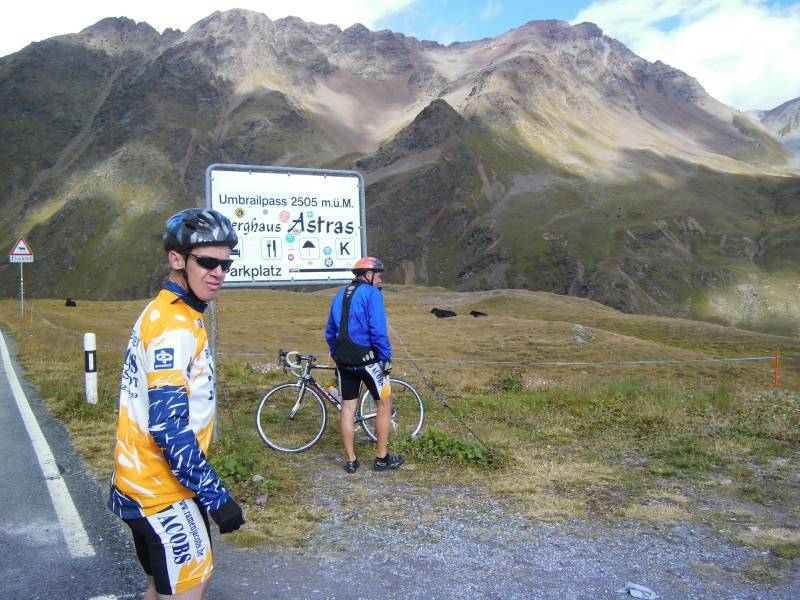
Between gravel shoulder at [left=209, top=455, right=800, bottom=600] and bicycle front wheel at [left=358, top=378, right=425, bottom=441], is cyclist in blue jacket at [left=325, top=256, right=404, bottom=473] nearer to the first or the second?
bicycle front wheel at [left=358, top=378, right=425, bottom=441]

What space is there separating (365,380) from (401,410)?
2.58m

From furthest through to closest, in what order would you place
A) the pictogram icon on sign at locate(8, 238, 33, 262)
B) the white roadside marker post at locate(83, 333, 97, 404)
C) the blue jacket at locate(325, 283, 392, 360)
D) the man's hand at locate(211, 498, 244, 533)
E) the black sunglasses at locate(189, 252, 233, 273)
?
1. the pictogram icon on sign at locate(8, 238, 33, 262)
2. the white roadside marker post at locate(83, 333, 97, 404)
3. the blue jacket at locate(325, 283, 392, 360)
4. the black sunglasses at locate(189, 252, 233, 273)
5. the man's hand at locate(211, 498, 244, 533)

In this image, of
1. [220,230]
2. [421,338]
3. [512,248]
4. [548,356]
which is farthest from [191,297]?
[512,248]

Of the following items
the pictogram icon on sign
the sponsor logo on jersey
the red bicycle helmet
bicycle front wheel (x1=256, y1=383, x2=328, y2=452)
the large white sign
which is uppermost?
the pictogram icon on sign

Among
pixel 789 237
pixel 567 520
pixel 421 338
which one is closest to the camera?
pixel 567 520

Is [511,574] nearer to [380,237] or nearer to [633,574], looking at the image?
[633,574]

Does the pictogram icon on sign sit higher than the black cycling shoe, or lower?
higher

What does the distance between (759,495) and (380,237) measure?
6576 inches

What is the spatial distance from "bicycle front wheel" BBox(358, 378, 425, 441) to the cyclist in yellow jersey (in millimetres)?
5283

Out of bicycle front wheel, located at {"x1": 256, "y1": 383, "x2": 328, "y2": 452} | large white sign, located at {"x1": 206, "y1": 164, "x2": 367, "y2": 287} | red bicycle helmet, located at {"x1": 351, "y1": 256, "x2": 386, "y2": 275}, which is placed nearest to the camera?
red bicycle helmet, located at {"x1": 351, "y1": 256, "x2": 386, "y2": 275}

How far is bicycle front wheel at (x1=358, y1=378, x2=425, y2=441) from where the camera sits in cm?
840

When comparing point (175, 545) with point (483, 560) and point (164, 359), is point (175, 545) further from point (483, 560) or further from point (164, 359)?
point (483, 560)

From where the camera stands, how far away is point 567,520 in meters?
5.54

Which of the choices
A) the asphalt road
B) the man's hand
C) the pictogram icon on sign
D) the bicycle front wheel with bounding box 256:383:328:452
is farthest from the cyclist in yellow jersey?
the pictogram icon on sign
